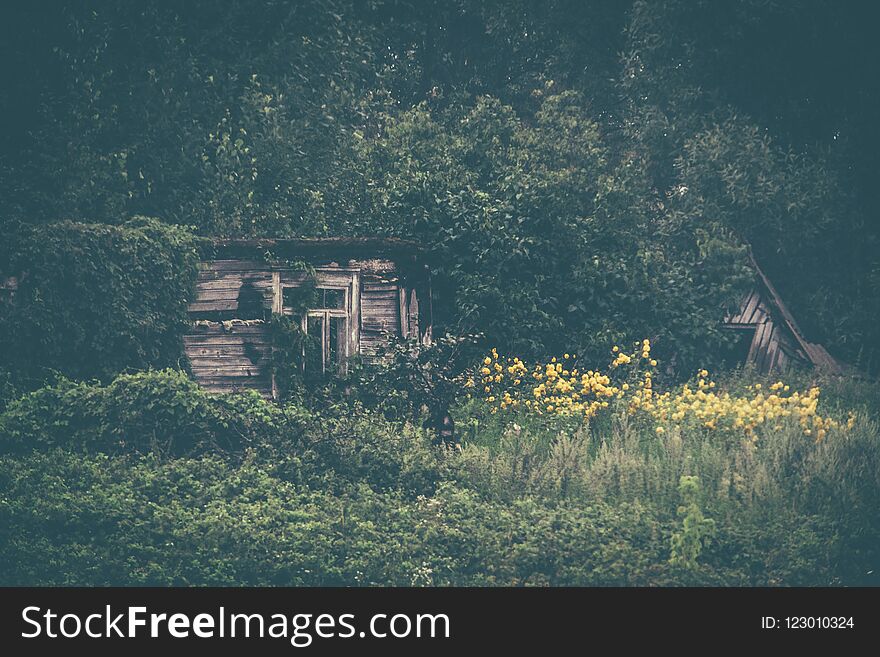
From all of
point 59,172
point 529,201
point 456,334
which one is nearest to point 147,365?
point 59,172

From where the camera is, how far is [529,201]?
2056cm

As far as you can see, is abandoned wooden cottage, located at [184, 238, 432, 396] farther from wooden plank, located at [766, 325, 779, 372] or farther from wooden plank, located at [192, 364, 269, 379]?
wooden plank, located at [766, 325, 779, 372]

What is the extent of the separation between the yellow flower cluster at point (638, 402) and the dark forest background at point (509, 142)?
1862 millimetres

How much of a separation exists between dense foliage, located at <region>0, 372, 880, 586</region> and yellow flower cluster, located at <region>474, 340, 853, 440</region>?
0.37 metres

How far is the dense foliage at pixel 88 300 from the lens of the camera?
694 inches

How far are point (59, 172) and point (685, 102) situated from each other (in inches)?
536

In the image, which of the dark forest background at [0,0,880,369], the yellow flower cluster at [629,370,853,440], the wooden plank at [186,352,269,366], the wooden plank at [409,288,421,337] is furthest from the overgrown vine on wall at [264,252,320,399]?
the yellow flower cluster at [629,370,853,440]

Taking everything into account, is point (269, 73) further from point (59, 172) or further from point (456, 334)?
point (456, 334)

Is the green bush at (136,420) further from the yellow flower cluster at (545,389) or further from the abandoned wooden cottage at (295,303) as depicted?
the yellow flower cluster at (545,389)

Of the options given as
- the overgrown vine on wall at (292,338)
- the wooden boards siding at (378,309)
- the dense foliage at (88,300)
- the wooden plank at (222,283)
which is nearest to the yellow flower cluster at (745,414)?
the wooden boards siding at (378,309)

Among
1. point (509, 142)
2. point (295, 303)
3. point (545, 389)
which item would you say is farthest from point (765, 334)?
point (295, 303)

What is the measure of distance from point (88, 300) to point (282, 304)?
311 centimetres

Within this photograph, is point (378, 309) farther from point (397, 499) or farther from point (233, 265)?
point (397, 499)

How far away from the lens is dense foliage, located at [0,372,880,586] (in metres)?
11.2
